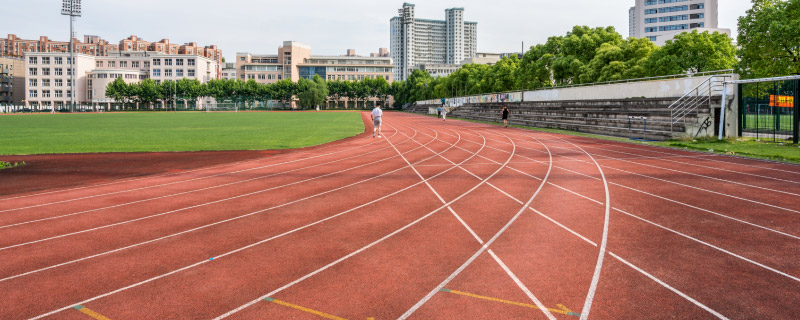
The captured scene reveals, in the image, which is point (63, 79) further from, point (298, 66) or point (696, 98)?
point (696, 98)

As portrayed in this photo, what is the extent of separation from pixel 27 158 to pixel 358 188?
1280cm

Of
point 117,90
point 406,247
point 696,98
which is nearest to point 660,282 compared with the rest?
point 406,247

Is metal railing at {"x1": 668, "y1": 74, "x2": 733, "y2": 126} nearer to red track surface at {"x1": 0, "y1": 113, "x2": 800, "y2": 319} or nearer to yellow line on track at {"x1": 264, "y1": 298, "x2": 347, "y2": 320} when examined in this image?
red track surface at {"x1": 0, "y1": 113, "x2": 800, "y2": 319}

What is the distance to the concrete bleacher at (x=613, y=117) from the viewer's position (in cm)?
2053

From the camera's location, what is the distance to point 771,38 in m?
25.4

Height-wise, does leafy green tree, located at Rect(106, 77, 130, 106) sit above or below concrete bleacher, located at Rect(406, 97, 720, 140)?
above

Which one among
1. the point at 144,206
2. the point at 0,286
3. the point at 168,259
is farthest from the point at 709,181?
the point at 0,286

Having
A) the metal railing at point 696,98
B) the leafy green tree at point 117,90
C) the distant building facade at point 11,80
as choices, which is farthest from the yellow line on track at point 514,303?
the distant building facade at point 11,80

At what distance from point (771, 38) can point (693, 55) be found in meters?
10.8

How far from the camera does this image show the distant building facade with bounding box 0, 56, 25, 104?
113812 millimetres

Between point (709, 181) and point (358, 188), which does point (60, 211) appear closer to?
point (358, 188)

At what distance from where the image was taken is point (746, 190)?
908 cm

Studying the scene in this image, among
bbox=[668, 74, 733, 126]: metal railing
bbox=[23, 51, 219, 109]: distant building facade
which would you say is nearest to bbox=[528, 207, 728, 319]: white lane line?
bbox=[668, 74, 733, 126]: metal railing

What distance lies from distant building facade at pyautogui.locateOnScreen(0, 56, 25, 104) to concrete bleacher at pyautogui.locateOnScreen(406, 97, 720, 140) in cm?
13049
